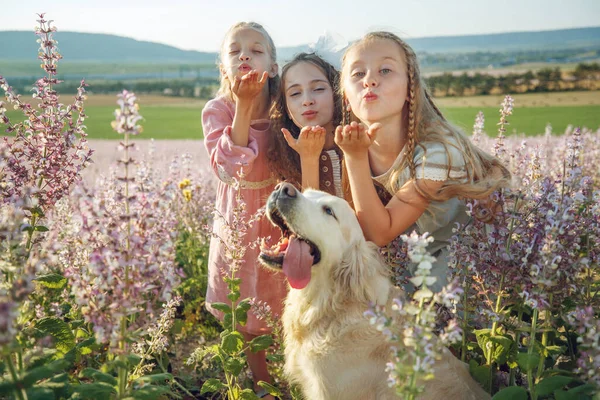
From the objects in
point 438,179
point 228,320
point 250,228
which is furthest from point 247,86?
point 228,320

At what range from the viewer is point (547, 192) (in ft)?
10.5

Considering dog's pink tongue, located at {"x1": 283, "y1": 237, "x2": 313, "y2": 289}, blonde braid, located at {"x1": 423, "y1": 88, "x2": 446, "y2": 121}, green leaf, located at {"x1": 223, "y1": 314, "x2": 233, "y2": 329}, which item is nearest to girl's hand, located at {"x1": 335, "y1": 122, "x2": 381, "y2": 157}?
dog's pink tongue, located at {"x1": 283, "y1": 237, "x2": 313, "y2": 289}

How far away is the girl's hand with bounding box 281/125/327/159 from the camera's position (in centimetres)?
408

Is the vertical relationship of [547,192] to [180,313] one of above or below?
above

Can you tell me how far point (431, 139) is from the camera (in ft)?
13.7

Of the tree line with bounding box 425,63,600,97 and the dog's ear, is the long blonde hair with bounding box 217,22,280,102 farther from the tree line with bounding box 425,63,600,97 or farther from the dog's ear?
the tree line with bounding box 425,63,600,97

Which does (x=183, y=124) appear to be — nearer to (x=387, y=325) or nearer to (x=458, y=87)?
(x=458, y=87)

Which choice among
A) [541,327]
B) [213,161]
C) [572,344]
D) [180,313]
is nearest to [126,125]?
[213,161]

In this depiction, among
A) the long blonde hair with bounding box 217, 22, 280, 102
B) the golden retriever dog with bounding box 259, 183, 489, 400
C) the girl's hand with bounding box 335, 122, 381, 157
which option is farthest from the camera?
the long blonde hair with bounding box 217, 22, 280, 102

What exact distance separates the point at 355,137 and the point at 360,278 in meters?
1.01

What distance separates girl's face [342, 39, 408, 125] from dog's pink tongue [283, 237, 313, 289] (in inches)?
53.2

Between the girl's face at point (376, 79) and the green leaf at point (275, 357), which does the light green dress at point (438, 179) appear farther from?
the green leaf at point (275, 357)

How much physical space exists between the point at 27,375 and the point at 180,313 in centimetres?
403

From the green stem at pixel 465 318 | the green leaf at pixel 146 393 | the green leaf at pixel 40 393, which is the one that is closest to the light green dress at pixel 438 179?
the green stem at pixel 465 318
